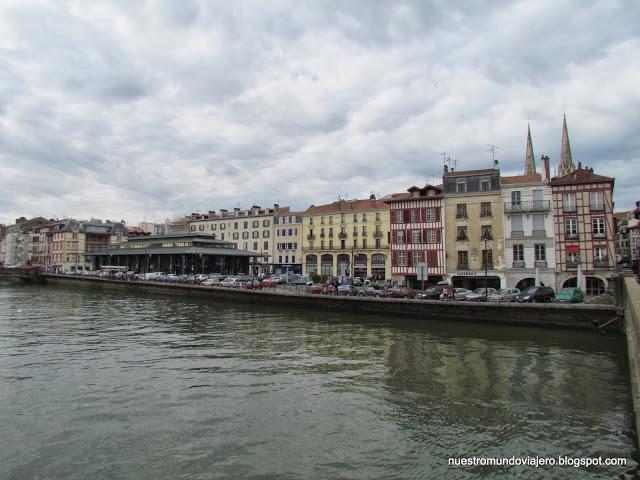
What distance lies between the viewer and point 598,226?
1692 inches

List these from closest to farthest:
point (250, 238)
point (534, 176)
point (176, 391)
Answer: point (176, 391) → point (534, 176) → point (250, 238)

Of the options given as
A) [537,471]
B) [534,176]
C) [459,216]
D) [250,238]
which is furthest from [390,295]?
[250,238]

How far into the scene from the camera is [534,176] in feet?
159

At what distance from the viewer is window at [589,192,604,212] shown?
141 ft

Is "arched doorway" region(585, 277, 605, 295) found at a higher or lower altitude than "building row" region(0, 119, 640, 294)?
lower

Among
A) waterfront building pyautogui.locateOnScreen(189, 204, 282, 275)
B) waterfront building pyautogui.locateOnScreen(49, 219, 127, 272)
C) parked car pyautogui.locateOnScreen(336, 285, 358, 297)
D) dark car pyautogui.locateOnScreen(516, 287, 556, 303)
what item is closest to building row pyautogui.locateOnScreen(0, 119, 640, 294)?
dark car pyautogui.locateOnScreen(516, 287, 556, 303)

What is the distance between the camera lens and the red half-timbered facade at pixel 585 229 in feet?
139

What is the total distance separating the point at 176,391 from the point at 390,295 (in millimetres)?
27990

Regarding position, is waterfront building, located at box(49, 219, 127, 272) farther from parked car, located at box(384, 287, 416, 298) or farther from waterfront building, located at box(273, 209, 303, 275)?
parked car, located at box(384, 287, 416, 298)

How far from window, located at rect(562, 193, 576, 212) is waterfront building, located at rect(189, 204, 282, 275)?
5140cm

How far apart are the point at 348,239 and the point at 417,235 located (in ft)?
63.8

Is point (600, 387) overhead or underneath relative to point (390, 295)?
underneath

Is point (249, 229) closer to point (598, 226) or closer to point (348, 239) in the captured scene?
point (348, 239)

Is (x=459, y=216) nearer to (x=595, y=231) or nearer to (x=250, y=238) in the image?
(x=595, y=231)
